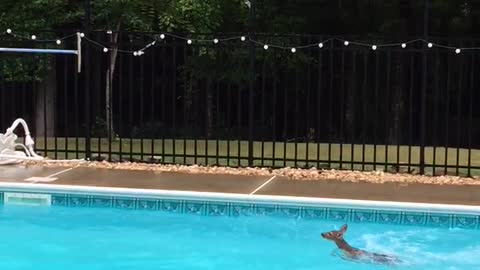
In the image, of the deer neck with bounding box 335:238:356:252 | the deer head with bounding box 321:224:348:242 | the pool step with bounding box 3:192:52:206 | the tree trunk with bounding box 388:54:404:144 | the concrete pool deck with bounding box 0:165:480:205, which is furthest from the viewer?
the tree trunk with bounding box 388:54:404:144

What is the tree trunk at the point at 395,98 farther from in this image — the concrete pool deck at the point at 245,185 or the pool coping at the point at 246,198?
the pool coping at the point at 246,198

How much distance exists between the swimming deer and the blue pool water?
8 cm

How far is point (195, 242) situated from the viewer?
605 cm

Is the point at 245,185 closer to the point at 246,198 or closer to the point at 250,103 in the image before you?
the point at 246,198

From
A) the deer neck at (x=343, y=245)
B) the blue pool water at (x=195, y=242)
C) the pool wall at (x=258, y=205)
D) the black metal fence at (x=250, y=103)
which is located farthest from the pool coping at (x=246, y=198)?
the black metal fence at (x=250, y=103)

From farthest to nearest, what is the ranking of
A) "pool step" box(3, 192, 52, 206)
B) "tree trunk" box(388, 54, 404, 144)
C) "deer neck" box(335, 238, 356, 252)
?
"tree trunk" box(388, 54, 404, 144), "pool step" box(3, 192, 52, 206), "deer neck" box(335, 238, 356, 252)

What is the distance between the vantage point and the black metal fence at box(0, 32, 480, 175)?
8.74 m

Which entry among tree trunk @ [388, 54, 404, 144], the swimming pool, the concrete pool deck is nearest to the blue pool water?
the swimming pool

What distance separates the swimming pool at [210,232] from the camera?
5.47 m

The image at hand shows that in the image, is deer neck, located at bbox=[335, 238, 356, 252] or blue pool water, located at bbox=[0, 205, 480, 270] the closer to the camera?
blue pool water, located at bbox=[0, 205, 480, 270]

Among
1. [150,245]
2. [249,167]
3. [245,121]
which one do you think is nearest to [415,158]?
→ [249,167]

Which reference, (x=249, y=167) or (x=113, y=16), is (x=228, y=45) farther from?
(x=113, y=16)

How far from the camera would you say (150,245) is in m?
5.89

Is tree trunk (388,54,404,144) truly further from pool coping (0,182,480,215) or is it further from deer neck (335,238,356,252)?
deer neck (335,238,356,252)
